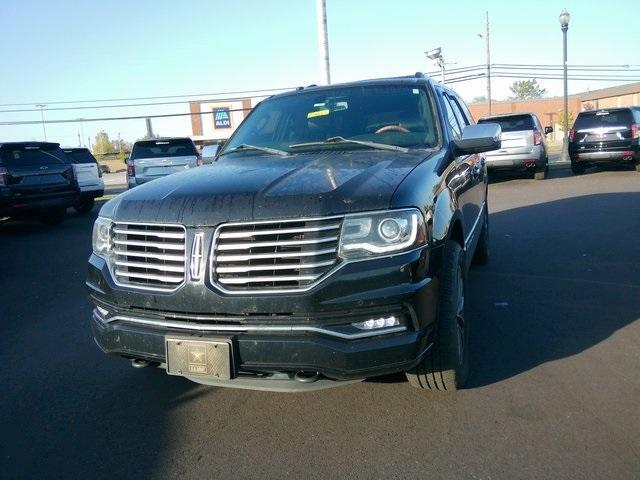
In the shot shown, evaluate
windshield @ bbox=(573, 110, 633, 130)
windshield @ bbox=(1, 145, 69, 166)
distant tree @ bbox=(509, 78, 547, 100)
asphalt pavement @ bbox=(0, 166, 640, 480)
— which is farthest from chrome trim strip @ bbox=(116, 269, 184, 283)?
distant tree @ bbox=(509, 78, 547, 100)

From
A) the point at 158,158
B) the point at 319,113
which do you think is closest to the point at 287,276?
the point at 319,113

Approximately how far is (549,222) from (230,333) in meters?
7.96

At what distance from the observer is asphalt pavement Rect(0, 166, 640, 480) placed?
2916 millimetres

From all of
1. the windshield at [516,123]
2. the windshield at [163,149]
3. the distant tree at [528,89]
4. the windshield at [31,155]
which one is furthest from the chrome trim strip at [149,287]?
the distant tree at [528,89]

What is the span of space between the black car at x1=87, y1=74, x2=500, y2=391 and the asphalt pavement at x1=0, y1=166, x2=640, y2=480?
364mm

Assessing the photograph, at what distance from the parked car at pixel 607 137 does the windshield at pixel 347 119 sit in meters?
13.1

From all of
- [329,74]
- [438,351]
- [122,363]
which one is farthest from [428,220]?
[329,74]

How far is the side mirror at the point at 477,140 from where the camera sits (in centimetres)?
396

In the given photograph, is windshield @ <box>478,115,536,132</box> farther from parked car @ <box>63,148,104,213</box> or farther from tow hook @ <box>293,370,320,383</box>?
tow hook @ <box>293,370,320,383</box>

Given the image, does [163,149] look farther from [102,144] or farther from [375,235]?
[102,144]

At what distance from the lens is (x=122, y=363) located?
14.3 feet

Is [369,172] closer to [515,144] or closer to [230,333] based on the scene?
[230,333]

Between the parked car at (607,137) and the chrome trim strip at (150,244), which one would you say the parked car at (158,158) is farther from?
the chrome trim strip at (150,244)

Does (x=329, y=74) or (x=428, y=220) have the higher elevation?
(x=329, y=74)
